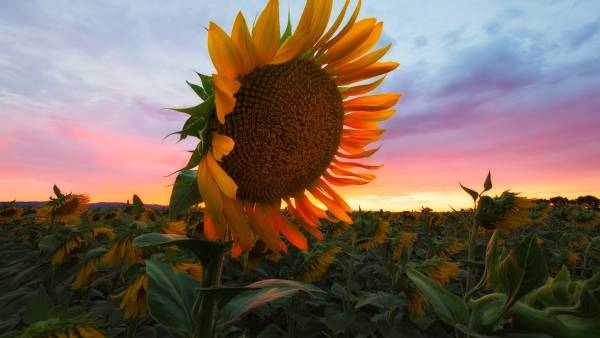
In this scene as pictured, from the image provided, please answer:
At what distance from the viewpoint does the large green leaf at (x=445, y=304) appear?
91cm

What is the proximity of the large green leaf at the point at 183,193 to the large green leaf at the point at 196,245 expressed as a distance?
10 cm

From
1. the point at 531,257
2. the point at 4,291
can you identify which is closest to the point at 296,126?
the point at 531,257

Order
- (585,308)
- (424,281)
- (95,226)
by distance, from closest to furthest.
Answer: (585,308) → (424,281) → (95,226)

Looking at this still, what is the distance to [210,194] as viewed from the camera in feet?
4.20

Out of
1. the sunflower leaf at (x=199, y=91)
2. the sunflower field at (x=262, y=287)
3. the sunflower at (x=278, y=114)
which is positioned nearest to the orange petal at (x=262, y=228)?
the sunflower at (x=278, y=114)

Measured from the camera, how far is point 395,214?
12539 millimetres

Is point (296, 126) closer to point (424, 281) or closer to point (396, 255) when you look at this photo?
point (424, 281)

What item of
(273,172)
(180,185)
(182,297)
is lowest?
(182,297)

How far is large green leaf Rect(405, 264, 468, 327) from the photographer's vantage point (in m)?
0.91

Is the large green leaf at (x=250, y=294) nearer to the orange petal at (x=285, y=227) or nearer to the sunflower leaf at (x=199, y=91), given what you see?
the orange petal at (x=285, y=227)

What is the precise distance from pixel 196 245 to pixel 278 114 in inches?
23.5

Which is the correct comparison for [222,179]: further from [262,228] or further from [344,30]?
[344,30]

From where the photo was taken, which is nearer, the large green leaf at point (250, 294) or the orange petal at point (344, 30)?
the large green leaf at point (250, 294)

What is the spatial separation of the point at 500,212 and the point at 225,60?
3697 mm
